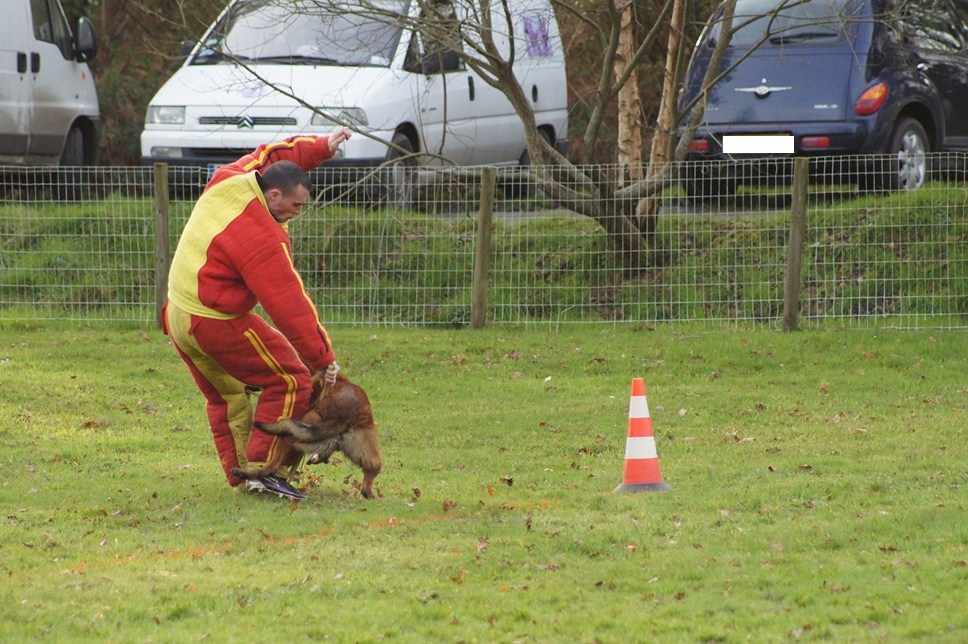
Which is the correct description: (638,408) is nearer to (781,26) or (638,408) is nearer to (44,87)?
(781,26)

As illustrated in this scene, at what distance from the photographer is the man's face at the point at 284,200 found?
6.71 m

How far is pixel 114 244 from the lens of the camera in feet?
44.7

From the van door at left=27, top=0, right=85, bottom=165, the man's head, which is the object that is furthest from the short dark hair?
the van door at left=27, top=0, right=85, bottom=165

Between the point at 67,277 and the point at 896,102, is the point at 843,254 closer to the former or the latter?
the point at 896,102

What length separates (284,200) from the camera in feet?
22.0

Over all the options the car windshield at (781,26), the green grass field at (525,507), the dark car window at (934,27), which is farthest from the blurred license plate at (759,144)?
the green grass field at (525,507)

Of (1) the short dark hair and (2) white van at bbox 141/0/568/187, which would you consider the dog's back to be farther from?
(2) white van at bbox 141/0/568/187

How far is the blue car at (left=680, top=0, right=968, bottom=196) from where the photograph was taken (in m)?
12.9

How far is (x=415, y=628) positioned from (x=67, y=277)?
9699 millimetres

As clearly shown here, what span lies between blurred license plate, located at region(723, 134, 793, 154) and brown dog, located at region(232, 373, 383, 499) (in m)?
7.48

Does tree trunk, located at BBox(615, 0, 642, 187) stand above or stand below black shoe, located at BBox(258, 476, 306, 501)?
above

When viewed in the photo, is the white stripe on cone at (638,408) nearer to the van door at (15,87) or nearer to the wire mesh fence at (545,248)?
the wire mesh fence at (545,248)

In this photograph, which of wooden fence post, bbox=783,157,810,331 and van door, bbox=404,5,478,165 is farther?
van door, bbox=404,5,478,165

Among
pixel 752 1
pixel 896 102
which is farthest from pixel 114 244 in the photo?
pixel 896 102
